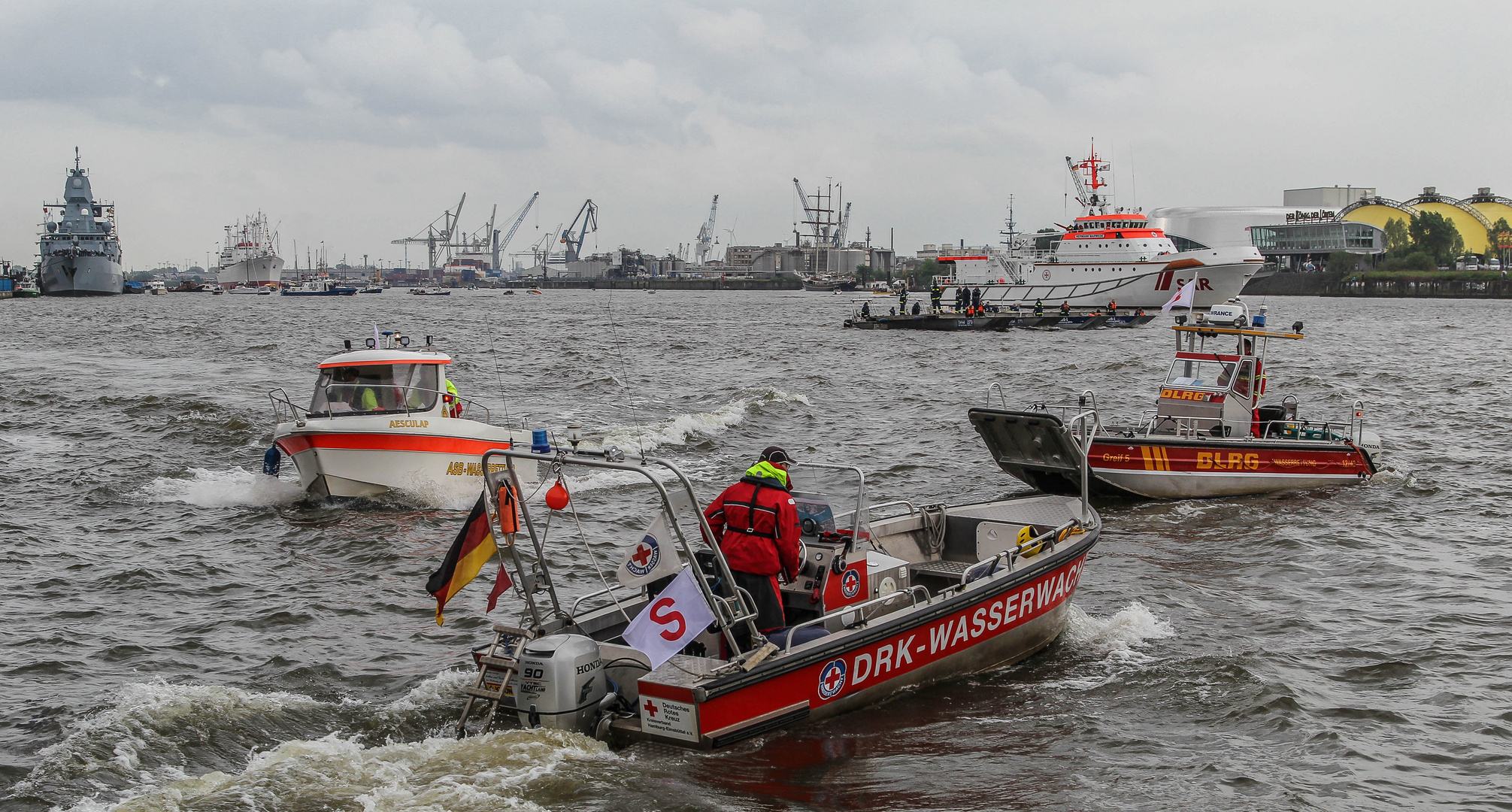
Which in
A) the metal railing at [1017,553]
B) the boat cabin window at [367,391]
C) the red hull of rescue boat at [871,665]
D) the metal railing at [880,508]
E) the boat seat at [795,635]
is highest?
the boat cabin window at [367,391]

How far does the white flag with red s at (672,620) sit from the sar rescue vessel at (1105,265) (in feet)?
236

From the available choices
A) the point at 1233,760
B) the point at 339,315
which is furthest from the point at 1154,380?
the point at 339,315

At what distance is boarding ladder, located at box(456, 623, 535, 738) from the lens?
7762 millimetres

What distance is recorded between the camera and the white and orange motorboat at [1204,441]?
1689 centimetres

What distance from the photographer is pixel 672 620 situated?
748 cm

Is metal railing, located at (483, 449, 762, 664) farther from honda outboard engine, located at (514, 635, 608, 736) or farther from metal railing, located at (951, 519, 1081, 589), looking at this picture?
metal railing, located at (951, 519, 1081, 589)

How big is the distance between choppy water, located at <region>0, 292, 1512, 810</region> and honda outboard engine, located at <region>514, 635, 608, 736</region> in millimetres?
217

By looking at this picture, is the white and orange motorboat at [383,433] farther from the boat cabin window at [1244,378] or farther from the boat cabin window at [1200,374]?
the boat cabin window at [1244,378]

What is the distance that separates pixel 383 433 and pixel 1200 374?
13323 millimetres

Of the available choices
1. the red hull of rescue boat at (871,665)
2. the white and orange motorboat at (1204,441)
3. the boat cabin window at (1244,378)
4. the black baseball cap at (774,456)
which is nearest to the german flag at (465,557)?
the red hull of rescue boat at (871,665)

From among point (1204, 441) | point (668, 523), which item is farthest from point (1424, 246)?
point (668, 523)

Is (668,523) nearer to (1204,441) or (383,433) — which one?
(383,433)

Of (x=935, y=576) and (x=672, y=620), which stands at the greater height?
(x=672, y=620)

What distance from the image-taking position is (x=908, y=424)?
86.6 feet
